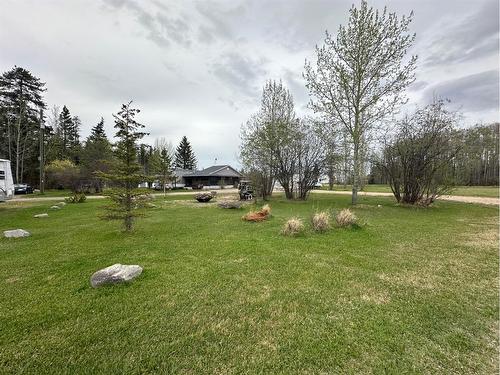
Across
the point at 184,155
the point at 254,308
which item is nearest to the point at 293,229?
the point at 254,308

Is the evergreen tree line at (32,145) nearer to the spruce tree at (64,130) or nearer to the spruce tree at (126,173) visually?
the spruce tree at (64,130)

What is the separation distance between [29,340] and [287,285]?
9.77 ft

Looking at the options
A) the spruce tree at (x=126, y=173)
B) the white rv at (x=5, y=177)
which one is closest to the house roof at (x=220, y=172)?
the white rv at (x=5, y=177)

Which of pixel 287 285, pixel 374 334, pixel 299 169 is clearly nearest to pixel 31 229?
pixel 287 285

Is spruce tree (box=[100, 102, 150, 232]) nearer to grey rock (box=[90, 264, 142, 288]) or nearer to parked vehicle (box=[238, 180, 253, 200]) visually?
grey rock (box=[90, 264, 142, 288])

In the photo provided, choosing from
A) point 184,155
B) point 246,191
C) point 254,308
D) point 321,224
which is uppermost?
point 184,155

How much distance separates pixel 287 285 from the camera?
3.51m

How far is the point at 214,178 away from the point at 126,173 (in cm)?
3357

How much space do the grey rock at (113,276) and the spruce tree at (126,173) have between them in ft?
11.3

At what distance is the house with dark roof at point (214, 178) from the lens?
131 ft

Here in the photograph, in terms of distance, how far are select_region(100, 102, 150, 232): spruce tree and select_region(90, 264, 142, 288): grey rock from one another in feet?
11.3

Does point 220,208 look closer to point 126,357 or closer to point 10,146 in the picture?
point 126,357

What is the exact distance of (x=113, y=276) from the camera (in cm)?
351

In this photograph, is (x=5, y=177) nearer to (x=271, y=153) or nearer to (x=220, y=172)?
(x=271, y=153)
